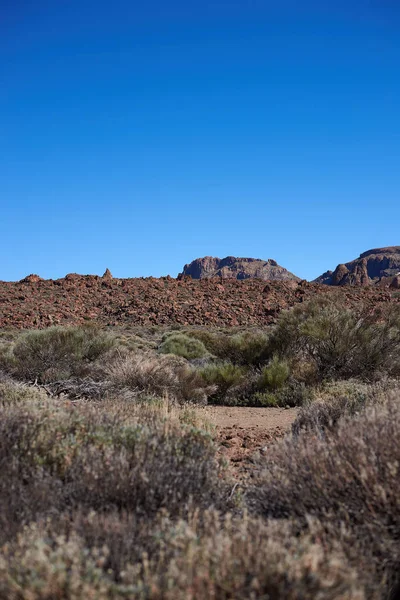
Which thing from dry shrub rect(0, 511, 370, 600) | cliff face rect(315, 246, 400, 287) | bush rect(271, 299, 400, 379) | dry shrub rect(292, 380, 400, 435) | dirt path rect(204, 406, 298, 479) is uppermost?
cliff face rect(315, 246, 400, 287)

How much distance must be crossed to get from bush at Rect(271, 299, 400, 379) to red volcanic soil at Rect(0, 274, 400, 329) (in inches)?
948

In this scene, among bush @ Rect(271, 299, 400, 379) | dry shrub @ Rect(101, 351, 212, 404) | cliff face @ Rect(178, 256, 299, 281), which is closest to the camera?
dry shrub @ Rect(101, 351, 212, 404)

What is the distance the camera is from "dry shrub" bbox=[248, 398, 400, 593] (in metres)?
3.40

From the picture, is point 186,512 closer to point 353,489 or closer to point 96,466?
point 96,466

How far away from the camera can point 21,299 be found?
151 ft

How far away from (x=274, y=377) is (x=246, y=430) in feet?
13.4

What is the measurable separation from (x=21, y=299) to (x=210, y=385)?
117ft

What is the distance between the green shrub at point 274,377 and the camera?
13.3m

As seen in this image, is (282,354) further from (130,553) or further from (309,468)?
(130,553)

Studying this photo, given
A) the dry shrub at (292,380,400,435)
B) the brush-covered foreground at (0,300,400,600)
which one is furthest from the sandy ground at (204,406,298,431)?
the brush-covered foreground at (0,300,400,600)

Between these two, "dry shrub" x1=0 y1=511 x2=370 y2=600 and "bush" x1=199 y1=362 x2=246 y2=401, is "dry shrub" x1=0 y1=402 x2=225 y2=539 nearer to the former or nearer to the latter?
"dry shrub" x1=0 y1=511 x2=370 y2=600

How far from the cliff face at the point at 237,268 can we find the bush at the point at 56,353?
106 meters

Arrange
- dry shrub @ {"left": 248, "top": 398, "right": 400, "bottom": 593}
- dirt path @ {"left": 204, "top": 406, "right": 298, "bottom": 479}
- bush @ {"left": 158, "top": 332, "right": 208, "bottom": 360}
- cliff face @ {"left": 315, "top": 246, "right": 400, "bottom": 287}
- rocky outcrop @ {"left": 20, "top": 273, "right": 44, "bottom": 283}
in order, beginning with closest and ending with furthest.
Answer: dry shrub @ {"left": 248, "top": 398, "right": 400, "bottom": 593} → dirt path @ {"left": 204, "top": 406, "right": 298, "bottom": 479} → bush @ {"left": 158, "top": 332, "right": 208, "bottom": 360} → rocky outcrop @ {"left": 20, "top": 273, "right": 44, "bottom": 283} → cliff face @ {"left": 315, "top": 246, "right": 400, "bottom": 287}

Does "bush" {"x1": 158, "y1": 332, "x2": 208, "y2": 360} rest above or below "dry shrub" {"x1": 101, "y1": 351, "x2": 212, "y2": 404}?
above
